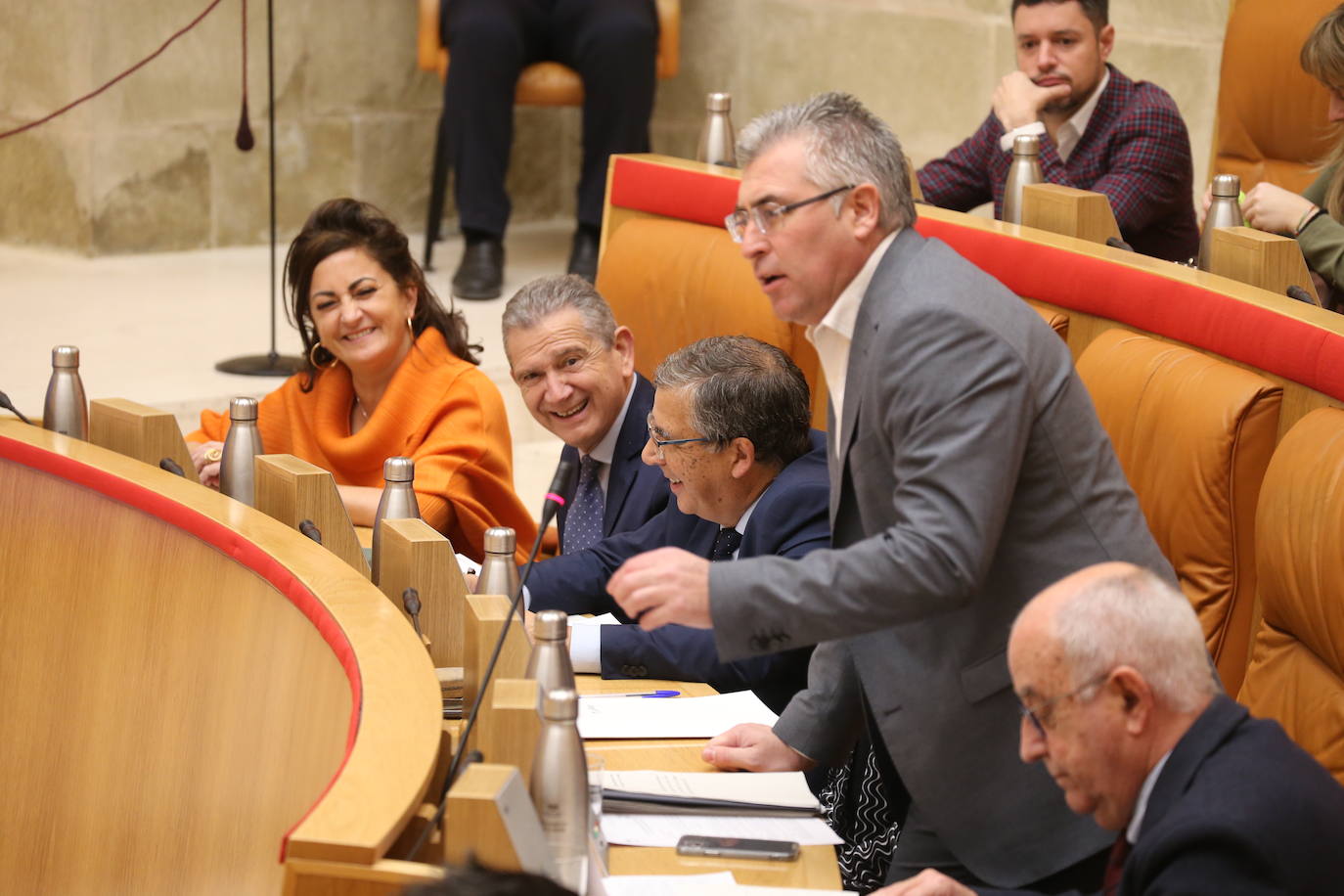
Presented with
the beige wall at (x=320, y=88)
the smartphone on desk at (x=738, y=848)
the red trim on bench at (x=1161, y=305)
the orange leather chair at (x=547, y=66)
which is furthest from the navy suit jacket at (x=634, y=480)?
the beige wall at (x=320, y=88)

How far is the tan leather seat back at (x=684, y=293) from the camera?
131 inches

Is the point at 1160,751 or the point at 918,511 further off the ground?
the point at 918,511

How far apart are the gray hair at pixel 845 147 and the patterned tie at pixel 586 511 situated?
130 centimetres

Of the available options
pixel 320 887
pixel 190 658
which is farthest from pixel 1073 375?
pixel 190 658

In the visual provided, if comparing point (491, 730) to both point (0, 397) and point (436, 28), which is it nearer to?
point (0, 397)

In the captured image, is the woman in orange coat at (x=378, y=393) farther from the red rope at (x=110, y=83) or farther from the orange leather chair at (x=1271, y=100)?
the red rope at (x=110, y=83)

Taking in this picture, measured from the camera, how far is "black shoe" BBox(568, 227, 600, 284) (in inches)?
215

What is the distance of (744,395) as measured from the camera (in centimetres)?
231

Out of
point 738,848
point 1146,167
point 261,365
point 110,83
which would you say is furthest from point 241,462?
point 110,83

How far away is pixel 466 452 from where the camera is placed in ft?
10.3

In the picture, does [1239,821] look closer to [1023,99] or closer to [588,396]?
[588,396]

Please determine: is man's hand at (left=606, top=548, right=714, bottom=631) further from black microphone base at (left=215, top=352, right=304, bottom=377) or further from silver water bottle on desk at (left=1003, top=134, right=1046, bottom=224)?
black microphone base at (left=215, top=352, right=304, bottom=377)

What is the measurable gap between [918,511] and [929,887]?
41 centimetres

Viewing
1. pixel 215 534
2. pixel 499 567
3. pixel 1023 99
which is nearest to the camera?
pixel 499 567
